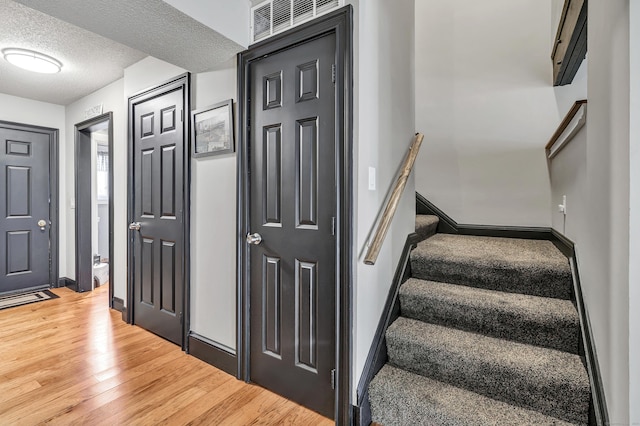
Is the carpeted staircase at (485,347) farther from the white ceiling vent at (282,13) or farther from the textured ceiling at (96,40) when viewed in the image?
the textured ceiling at (96,40)

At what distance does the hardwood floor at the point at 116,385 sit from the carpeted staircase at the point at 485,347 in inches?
22.3

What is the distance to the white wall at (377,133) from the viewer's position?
64.4 inches

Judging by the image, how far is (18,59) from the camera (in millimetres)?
2760

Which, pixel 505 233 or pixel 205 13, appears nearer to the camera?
pixel 205 13

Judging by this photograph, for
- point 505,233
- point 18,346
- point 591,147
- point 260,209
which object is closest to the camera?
point 591,147

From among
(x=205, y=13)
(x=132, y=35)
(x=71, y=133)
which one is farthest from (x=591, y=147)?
(x=71, y=133)

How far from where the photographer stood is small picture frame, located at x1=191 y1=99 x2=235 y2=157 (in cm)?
218

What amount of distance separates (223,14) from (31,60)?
226 centimetres

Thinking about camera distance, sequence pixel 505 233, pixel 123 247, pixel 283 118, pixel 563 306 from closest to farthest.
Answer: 1. pixel 563 306
2. pixel 283 118
3. pixel 505 233
4. pixel 123 247

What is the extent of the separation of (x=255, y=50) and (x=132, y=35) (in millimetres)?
701

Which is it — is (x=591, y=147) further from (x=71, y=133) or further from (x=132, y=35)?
(x=71, y=133)

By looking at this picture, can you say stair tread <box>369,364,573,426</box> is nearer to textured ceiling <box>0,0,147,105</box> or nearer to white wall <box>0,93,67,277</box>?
textured ceiling <box>0,0,147,105</box>

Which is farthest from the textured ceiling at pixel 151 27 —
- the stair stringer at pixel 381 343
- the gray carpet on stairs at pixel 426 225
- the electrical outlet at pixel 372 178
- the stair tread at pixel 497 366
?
the stair tread at pixel 497 366

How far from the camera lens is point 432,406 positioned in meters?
1.52
